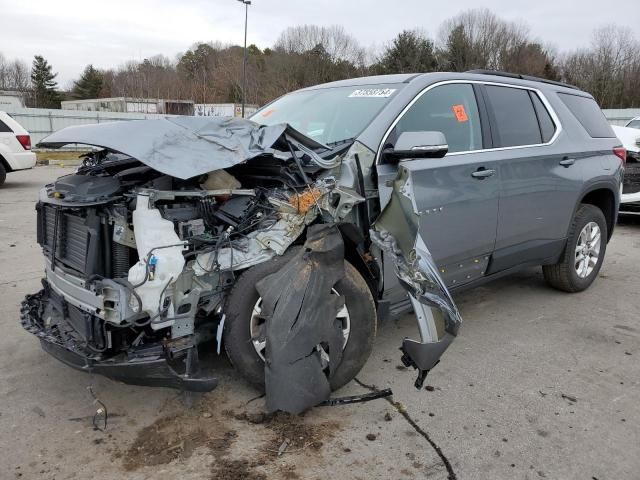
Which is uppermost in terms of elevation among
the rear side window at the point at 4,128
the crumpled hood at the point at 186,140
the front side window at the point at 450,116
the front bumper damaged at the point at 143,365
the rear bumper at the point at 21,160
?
the front side window at the point at 450,116

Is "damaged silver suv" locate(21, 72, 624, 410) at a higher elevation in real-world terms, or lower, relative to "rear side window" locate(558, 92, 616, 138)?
lower

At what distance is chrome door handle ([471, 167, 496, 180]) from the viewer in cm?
373

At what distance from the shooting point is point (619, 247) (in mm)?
7332

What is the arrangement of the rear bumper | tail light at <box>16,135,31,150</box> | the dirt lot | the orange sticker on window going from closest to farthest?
the dirt lot → the orange sticker on window → the rear bumper → tail light at <box>16,135,31,150</box>

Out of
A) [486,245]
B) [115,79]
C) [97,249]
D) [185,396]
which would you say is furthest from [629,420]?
[115,79]

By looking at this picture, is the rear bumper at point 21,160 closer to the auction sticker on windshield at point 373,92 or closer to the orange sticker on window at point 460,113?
the auction sticker on windshield at point 373,92

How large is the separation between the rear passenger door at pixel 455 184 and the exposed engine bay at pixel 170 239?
0.49 m

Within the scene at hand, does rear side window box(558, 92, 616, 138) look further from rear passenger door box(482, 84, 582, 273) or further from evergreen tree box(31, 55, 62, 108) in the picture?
evergreen tree box(31, 55, 62, 108)

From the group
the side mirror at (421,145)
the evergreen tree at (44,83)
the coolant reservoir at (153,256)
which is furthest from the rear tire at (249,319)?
the evergreen tree at (44,83)

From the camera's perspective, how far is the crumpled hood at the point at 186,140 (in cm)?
256

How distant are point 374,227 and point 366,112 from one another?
0.93m

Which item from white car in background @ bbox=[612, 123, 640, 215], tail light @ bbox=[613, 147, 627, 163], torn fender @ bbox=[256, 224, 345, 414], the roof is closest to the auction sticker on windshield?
the roof

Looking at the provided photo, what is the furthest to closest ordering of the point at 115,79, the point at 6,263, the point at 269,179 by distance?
the point at 115,79, the point at 6,263, the point at 269,179

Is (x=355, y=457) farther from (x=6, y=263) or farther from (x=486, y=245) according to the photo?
(x=6, y=263)
